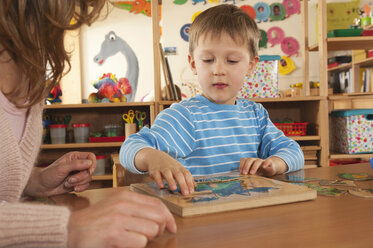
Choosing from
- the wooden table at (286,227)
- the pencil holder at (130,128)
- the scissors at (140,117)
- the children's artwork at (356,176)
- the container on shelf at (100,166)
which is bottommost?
the container on shelf at (100,166)

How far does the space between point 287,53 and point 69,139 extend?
2.82 m

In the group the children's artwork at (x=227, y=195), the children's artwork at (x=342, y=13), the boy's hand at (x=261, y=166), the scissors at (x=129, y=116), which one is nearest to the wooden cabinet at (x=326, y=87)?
the scissors at (x=129, y=116)

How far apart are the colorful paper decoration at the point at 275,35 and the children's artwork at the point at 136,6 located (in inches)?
58.3

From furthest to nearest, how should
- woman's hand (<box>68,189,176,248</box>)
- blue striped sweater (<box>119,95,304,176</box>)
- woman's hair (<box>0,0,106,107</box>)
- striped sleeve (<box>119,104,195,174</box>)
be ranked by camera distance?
blue striped sweater (<box>119,95,304,176</box>)
striped sleeve (<box>119,104,195,174</box>)
woman's hair (<box>0,0,106,107</box>)
woman's hand (<box>68,189,176,248</box>)

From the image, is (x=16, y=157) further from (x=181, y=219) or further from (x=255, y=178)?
(x=255, y=178)

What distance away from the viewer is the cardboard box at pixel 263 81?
2.12 m

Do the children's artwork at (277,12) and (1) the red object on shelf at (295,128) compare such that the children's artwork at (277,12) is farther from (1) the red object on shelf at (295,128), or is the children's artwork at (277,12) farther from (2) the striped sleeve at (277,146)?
(2) the striped sleeve at (277,146)

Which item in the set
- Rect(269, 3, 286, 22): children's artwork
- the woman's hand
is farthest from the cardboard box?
Rect(269, 3, 286, 22): children's artwork

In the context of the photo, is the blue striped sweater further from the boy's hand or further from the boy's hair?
the boy's hair

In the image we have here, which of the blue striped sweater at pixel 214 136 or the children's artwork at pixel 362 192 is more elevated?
the blue striped sweater at pixel 214 136

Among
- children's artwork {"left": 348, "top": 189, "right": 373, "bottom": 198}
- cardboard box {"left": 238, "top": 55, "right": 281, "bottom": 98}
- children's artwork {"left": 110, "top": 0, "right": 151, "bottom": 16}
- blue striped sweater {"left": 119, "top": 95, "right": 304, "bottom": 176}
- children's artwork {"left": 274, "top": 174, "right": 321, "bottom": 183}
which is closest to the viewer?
children's artwork {"left": 348, "top": 189, "right": 373, "bottom": 198}

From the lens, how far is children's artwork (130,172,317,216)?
0.50 metres

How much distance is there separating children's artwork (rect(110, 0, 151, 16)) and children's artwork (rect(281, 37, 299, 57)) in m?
1.67

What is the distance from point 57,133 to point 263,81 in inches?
52.1
